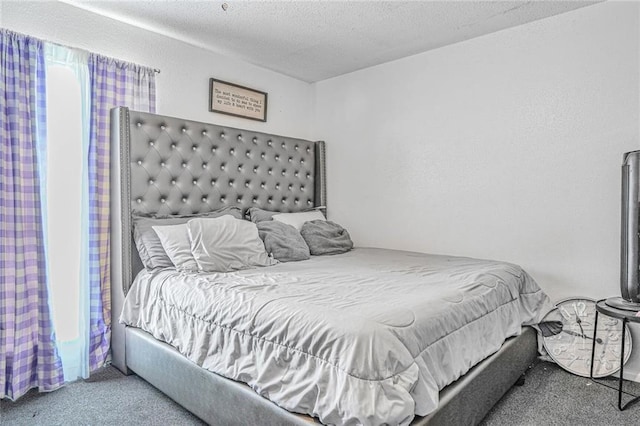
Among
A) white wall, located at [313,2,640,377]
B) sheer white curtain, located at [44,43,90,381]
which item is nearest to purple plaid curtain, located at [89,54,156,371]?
sheer white curtain, located at [44,43,90,381]

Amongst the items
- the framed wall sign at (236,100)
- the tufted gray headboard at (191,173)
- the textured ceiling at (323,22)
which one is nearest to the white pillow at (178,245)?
the tufted gray headboard at (191,173)

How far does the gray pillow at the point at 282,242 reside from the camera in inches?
109

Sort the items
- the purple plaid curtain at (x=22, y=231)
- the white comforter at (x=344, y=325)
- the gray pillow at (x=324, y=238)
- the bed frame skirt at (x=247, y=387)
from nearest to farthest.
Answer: the white comforter at (x=344, y=325)
the bed frame skirt at (x=247, y=387)
the purple plaid curtain at (x=22, y=231)
the gray pillow at (x=324, y=238)

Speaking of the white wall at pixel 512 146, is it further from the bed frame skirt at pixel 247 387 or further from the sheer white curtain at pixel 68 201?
the sheer white curtain at pixel 68 201

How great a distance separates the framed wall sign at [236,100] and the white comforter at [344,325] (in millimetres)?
1556

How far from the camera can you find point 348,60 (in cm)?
346

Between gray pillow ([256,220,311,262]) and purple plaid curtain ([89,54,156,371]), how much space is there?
1025 millimetres

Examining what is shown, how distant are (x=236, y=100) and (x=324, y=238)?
4.61 ft

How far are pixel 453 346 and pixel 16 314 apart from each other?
2.28 meters

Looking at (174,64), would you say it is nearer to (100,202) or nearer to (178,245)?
(100,202)

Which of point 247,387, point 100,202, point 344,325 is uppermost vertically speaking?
point 100,202

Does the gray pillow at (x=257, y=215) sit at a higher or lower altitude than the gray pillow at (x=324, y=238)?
higher

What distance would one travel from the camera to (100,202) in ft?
8.41

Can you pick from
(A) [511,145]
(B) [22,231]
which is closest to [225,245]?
(B) [22,231]
